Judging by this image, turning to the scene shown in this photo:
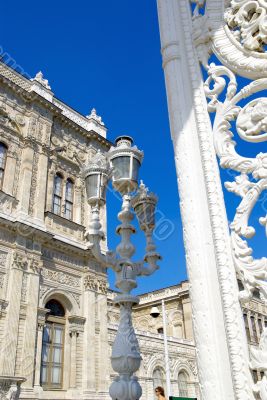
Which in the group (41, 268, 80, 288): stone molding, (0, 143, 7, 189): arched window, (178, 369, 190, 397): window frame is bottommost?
(178, 369, 190, 397): window frame

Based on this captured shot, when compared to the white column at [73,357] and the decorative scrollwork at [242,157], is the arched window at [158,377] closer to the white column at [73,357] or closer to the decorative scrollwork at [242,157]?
the white column at [73,357]

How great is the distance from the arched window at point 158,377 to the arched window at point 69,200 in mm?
10571

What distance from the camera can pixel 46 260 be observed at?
1515cm

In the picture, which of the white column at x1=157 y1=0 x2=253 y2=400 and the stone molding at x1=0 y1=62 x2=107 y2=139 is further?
the stone molding at x1=0 y1=62 x2=107 y2=139

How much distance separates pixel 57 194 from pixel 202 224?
1577cm

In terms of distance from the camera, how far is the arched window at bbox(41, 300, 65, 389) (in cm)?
1352

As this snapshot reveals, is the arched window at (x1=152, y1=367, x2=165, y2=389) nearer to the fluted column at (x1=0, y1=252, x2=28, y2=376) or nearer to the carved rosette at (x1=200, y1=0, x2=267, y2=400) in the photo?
the fluted column at (x1=0, y1=252, x2=28, y2=376)

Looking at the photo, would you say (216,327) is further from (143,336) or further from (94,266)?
(143,336)

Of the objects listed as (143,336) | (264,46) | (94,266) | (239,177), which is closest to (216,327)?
(239,177)

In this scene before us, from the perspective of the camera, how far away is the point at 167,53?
2.31 metres

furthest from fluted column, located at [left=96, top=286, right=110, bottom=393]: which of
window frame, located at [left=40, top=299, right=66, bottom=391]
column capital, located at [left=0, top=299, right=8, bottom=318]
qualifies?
column capital, located at [left=0, top=299, right=8, bottom=318]

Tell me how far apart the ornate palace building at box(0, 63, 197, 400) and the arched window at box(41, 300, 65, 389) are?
1.4 inches

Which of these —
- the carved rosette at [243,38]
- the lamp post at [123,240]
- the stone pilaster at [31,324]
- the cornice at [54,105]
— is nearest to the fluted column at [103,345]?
→ the stone pilaster at [31,324]

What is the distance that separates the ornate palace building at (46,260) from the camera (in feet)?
42.7
